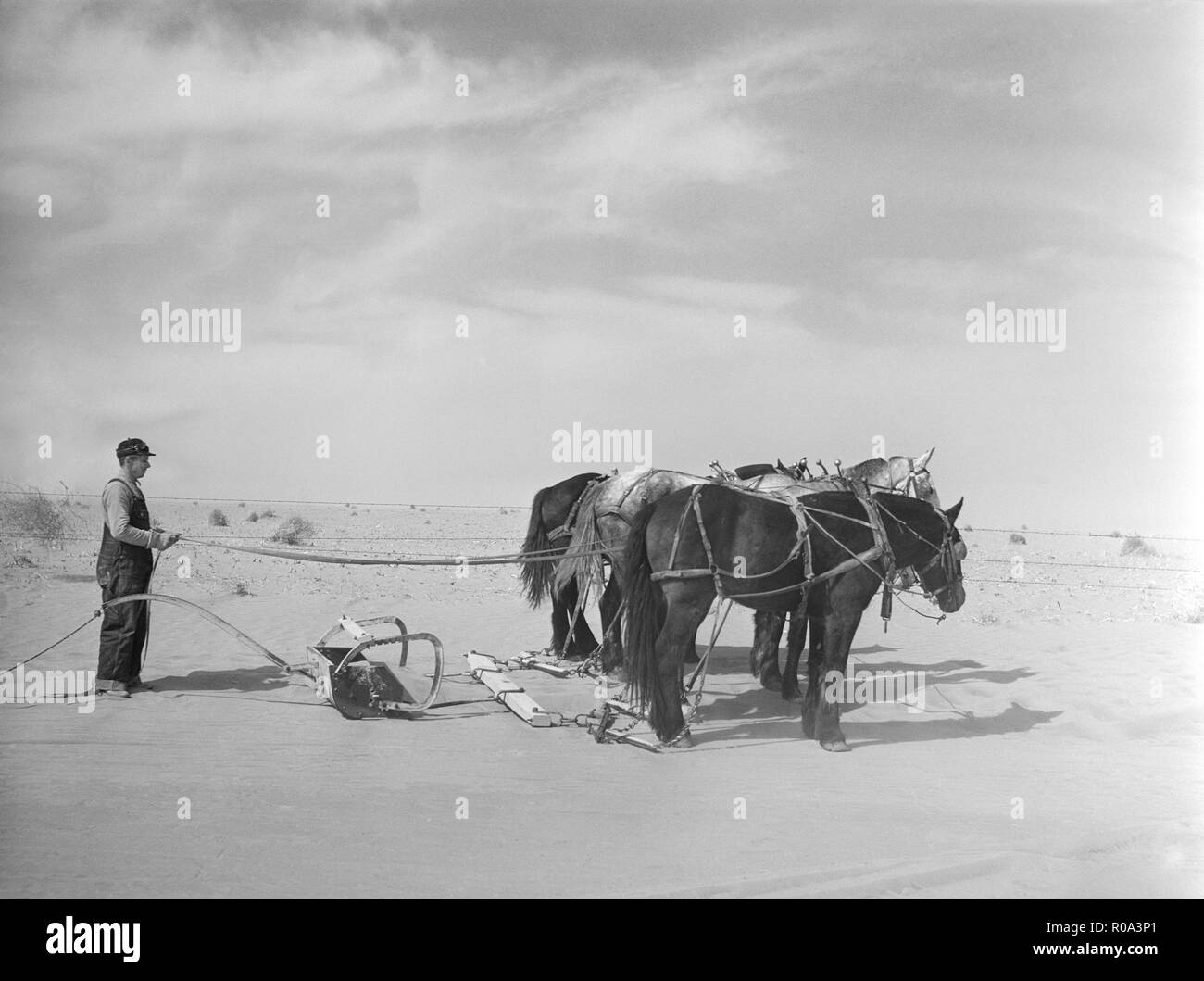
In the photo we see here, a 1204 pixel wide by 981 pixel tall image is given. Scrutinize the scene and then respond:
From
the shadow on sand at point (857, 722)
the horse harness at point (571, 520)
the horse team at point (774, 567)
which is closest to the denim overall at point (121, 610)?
the horse team at point (774, 567)

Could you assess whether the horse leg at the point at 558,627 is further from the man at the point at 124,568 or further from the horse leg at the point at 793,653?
the man at the point at 124,568

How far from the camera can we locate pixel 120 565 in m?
9.20

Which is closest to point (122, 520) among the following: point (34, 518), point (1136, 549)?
point (34, 518)

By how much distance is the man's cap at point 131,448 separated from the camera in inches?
368

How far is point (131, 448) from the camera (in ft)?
30.8

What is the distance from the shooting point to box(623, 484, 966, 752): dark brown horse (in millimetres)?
8023

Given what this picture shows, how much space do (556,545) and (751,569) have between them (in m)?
3.90

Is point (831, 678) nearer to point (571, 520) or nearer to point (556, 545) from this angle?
point (571, 520)

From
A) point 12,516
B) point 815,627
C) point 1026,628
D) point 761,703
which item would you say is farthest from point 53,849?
point 12,516

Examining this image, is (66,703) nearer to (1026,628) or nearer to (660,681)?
(660,681)

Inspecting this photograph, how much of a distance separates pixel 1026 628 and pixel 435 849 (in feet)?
37.1

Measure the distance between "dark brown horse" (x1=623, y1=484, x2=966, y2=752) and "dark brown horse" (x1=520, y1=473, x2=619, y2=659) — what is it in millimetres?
3388

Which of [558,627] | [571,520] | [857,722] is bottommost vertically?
[857,722]
